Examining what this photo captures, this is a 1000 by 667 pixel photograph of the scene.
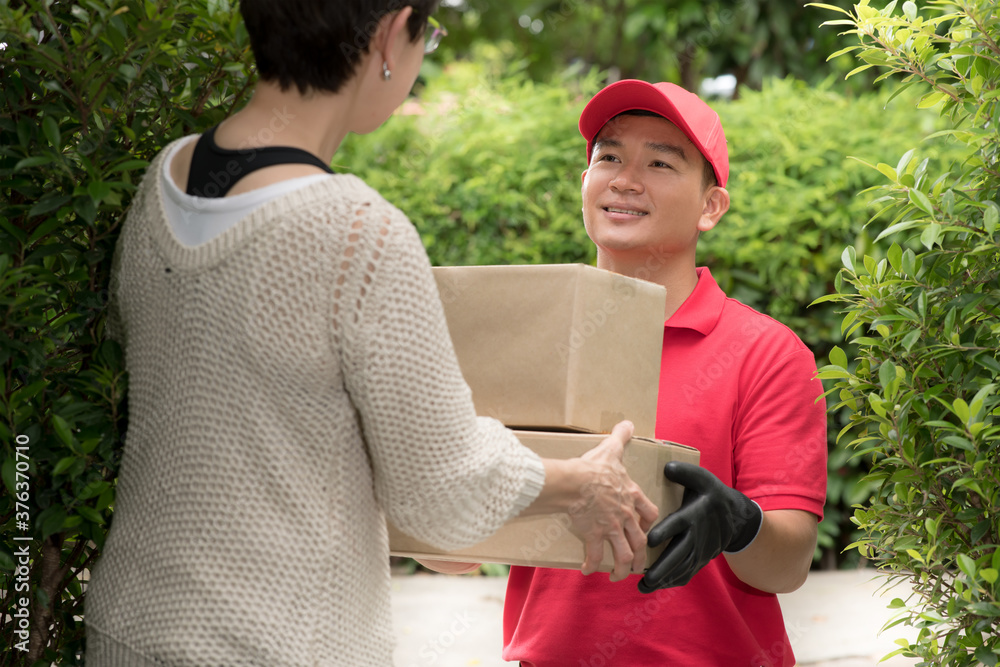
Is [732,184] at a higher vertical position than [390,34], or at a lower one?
lower

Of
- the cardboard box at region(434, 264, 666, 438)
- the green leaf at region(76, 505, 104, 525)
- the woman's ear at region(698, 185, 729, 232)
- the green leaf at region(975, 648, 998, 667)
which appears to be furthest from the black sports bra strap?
the green leaf at region(975, 648, 998, 667)

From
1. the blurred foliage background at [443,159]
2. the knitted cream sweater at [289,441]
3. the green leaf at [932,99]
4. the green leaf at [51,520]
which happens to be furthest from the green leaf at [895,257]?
the green leaf at [51,520]

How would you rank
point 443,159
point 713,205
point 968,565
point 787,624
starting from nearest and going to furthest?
point 968,565, point 713,205, point 787,624, point 443,159

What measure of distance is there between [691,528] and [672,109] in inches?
38.6

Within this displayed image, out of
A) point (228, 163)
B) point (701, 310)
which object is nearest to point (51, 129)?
point (228, 163)

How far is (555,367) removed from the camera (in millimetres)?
1560

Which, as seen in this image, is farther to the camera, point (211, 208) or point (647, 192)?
point (647, 192)

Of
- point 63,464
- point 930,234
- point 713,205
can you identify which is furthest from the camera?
point 713,205

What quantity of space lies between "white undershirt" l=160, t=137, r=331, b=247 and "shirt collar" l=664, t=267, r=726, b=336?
3.47 ft

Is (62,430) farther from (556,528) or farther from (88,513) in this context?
(556,528)

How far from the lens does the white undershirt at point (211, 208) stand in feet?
4.09

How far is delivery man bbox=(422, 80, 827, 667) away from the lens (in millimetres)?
1782

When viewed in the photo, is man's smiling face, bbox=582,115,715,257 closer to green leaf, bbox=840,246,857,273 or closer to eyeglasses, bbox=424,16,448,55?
green leaf, bbox=840,246,857,273

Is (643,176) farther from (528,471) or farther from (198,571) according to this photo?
(198,571)
